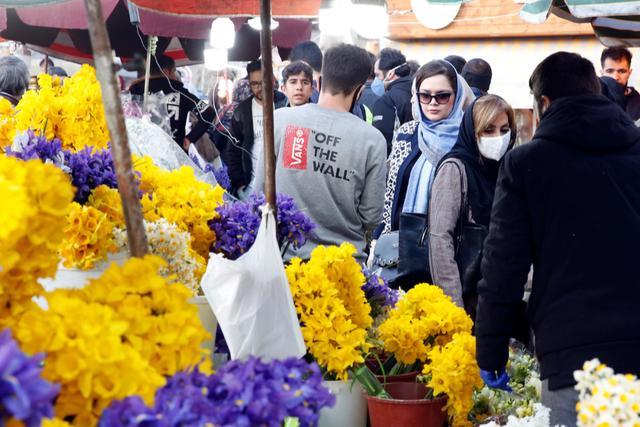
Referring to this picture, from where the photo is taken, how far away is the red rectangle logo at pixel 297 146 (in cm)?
374

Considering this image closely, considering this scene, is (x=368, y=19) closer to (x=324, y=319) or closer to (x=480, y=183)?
(x=480, y=183)

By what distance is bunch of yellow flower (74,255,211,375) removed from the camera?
1386 mm

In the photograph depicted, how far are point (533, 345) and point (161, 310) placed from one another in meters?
1.56

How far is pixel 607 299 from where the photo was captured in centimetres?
241

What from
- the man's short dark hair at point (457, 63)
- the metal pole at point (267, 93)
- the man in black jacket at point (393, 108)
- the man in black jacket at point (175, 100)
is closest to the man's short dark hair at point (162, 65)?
the man in black jacket at point (175, 100)

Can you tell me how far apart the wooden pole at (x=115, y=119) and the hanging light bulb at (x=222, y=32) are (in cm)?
462

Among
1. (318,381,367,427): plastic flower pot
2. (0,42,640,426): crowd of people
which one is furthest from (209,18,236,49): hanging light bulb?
(318,381,367,427): plastic flower pot

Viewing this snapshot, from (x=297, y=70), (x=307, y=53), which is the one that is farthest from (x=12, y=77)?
(x=307, y=53)

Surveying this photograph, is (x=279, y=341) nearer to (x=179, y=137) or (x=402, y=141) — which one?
(x=402, y=141)

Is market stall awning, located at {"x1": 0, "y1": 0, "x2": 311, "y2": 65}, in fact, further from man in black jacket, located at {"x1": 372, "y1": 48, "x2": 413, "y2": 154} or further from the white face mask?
the white face mask

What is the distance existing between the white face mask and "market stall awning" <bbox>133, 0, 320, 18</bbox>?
143 centimetres

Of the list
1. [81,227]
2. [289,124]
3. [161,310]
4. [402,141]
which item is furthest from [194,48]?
[161,310]

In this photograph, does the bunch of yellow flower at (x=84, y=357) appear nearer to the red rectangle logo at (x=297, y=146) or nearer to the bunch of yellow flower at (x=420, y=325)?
the bunch of yellow flower at (x=420, y=325)

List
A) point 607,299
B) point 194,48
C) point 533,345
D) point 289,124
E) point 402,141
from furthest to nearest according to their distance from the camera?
point 194,48, point 402,141, point 289,124, point 533,345, point 607,299
